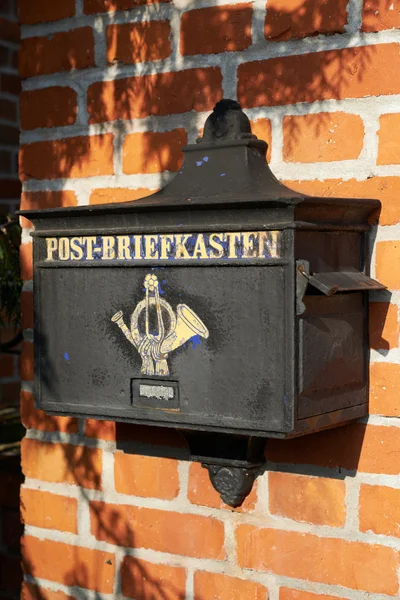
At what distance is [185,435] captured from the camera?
182 centimetres

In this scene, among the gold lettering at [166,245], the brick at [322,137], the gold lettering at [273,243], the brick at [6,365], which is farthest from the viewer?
the brick at [6,365]

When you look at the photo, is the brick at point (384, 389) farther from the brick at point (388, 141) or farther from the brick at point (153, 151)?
the brick at point (153, 151)

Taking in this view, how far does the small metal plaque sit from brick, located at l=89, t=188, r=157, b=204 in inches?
17.6

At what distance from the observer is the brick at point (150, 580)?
1947 millimetres

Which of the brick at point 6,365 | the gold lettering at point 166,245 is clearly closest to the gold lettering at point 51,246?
the gold lettering at point 166,245

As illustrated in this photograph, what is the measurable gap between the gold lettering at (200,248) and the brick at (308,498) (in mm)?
478

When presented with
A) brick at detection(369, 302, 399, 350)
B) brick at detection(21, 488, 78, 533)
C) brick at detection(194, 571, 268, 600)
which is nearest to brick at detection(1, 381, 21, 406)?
brick at detection(21, 488, 78, 533)

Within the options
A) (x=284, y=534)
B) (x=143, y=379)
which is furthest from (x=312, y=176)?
(x=284, y=534)

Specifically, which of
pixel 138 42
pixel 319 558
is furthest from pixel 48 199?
pixel 319 558

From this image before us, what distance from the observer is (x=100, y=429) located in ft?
6.67

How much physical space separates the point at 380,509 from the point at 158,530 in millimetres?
473

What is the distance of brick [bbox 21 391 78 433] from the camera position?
207 centimetres

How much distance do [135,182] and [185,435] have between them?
51 centimetres

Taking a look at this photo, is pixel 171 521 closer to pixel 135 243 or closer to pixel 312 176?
pixel 135 243
